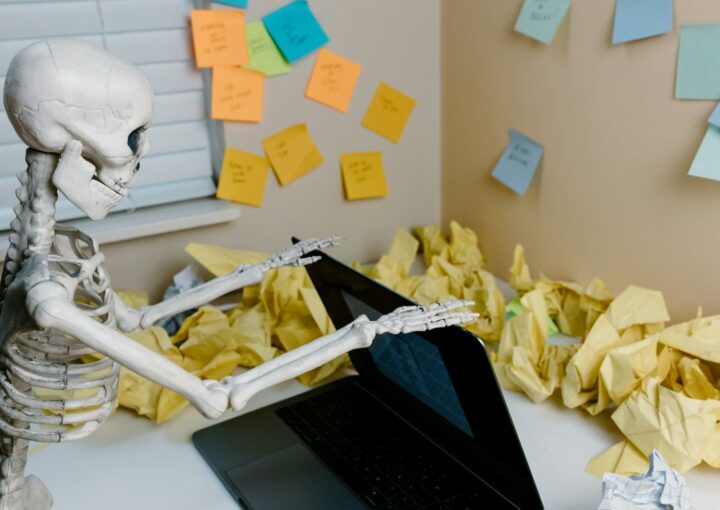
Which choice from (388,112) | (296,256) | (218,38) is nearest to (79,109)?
(296,256)

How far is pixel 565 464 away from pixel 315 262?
1.30ft

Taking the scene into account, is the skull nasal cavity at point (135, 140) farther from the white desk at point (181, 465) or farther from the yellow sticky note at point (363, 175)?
the yellow sticky note at point (363, 175)

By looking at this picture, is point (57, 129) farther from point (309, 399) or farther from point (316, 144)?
point (316, 144)

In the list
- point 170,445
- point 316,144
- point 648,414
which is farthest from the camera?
point 316,144

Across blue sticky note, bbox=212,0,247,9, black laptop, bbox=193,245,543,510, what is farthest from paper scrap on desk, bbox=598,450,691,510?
blue sticky note, bbox=212,0,247,9

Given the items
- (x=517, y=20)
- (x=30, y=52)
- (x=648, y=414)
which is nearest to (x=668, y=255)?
(x=648, y=414)

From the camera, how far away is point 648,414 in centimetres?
83

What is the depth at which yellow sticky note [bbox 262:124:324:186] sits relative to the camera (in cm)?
128

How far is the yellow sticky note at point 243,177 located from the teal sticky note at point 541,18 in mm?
495

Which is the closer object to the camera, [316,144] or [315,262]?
[315,262]

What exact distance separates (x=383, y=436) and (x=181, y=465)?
256mm

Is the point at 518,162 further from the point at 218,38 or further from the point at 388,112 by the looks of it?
the point at 218,38

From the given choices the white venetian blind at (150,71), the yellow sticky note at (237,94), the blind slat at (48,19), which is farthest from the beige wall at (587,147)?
the blind slat at (48,19)

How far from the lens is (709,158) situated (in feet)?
3.04
